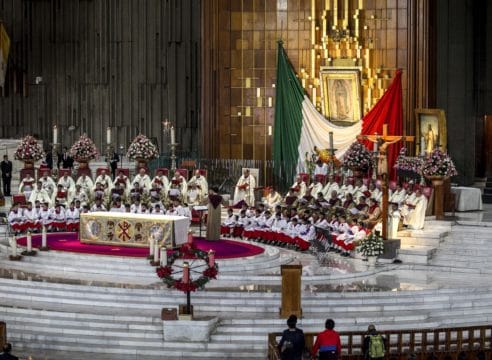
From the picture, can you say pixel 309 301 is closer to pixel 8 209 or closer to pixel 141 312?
pixel 141 312

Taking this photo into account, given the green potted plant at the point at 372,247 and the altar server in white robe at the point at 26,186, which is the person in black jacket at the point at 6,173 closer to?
the altar server in white robe at the point at 26,186

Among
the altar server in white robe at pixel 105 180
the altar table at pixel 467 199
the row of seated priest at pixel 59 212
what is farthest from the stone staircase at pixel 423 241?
the altar server in white robe at pixel 105 180

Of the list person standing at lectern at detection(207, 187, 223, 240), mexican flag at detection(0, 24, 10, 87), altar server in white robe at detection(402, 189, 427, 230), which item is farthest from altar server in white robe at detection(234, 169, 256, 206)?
mexican flag at detection(0, 24, 10, 87)

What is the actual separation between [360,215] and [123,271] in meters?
5.61

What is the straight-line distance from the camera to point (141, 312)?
2222 cm

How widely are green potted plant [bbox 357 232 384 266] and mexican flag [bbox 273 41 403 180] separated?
8.00 m

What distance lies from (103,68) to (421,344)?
22.1m

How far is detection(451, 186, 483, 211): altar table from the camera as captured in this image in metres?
30.5

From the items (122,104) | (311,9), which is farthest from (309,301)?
(122,104)

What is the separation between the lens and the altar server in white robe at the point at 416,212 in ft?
90.8

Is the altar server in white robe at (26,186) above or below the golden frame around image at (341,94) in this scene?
below

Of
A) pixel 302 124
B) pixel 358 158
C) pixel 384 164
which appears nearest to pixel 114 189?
pixel 358 158

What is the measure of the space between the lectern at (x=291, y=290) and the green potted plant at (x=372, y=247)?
472cm

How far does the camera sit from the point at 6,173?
33.9 meters
